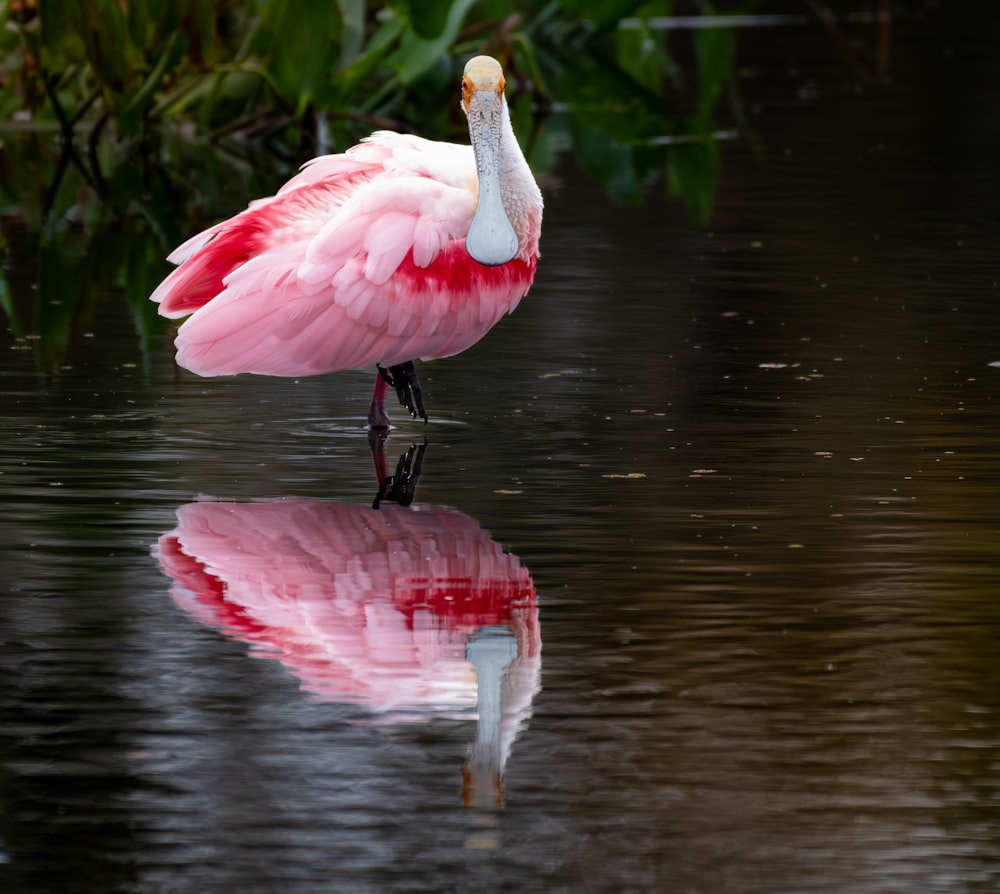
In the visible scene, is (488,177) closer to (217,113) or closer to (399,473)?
(399,473)

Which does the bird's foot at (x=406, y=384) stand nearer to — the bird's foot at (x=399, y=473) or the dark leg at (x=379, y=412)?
the dark leg at (x=379, y=412)

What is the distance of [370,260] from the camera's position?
30.3ft

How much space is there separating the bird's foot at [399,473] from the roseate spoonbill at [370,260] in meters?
0.36

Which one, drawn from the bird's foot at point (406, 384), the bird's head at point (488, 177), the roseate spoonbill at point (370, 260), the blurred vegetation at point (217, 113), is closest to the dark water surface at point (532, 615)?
the bird's foot at point (406, 384)

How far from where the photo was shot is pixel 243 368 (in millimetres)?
9320

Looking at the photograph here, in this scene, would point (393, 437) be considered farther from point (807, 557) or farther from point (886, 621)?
point (886, 621)

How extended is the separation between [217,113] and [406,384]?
1097 cm

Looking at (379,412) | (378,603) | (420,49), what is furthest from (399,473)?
(420,49)

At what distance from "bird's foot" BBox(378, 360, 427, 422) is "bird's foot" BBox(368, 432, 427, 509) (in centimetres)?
26

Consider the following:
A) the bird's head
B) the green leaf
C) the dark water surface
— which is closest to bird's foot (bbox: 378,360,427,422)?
the dark water surface

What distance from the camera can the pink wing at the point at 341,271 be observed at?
922 centimetres

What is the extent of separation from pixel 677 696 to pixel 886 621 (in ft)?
2.97

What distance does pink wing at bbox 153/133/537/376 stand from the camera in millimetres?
9219

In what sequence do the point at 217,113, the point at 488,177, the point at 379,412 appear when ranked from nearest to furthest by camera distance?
the point at 488,177
the point at 379,412
the point at 217,113
